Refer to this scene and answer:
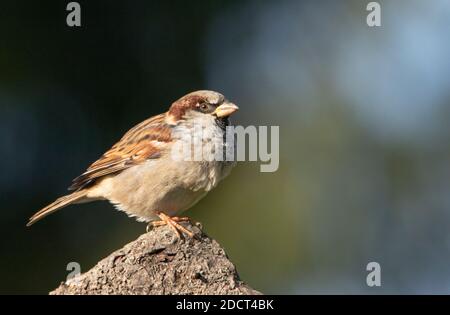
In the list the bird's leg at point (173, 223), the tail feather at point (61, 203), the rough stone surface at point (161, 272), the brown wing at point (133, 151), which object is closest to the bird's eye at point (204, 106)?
the brown wing at point (133, 151)

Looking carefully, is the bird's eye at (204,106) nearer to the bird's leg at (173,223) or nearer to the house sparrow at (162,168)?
the house sparrow at (162,168)

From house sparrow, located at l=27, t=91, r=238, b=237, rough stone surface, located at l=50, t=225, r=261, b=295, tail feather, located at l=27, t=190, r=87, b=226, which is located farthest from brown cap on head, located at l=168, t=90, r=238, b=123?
rough stone surface, located at l=50, t=225, r=261, b=295

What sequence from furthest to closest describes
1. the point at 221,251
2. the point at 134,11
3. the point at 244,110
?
the point at 244,110
the point at 134,11
the point at 221,251

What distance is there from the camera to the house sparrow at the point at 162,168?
20.0 feet

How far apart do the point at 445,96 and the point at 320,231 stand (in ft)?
8.32

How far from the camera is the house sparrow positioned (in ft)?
20.0

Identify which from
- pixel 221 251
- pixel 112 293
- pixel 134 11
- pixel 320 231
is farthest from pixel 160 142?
pixel 320 231

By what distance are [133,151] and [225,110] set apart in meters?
0.68

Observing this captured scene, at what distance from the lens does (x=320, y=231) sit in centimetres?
972

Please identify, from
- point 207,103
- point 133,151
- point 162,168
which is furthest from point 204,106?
point 133,151

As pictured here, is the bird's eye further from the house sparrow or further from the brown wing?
the brown wing

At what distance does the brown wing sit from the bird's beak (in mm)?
342

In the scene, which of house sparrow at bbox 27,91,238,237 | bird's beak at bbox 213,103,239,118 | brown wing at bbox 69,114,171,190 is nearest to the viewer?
house sparrow at bbox 27,91,238,237
